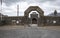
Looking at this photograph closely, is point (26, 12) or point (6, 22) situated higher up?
point (26, 12)

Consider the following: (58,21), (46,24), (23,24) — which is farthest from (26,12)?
(58,21)

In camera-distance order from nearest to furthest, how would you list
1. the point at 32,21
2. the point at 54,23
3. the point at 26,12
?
the point at 26,12, the point at 54,23, the point at 32,21

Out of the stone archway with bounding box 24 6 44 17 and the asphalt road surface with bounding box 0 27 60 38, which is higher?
the stone archway with bounding box 24 6 44 17

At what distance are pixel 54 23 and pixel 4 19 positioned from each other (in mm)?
14345

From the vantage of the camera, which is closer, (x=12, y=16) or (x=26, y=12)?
(x=26, y=12)

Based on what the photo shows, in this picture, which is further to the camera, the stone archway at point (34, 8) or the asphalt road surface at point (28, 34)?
the stone archway at point (34, 8)

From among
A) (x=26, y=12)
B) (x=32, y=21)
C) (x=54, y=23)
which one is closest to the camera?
(x=26, y=12)

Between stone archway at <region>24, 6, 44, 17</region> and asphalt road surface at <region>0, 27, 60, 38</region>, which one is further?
stone archway at <region>24, 6, 44, 17</region>

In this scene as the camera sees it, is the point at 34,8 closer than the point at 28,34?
No

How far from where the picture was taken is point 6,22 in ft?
141

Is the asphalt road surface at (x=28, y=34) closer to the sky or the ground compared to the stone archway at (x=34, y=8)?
closer to the ground

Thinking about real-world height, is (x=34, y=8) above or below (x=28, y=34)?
above

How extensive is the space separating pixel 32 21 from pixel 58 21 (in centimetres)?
798

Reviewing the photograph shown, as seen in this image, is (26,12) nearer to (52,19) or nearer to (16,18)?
(16,18)
